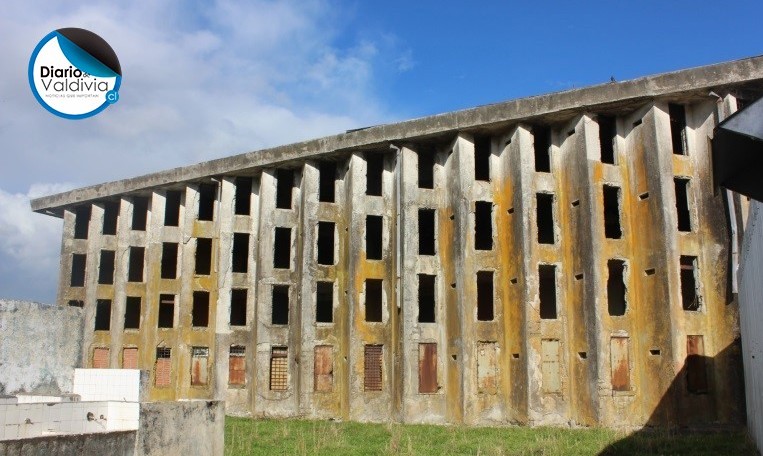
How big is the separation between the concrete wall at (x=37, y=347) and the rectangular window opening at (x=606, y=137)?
1838 centimetres

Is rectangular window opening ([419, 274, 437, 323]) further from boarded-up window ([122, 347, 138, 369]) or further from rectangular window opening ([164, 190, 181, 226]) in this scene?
boarded-up window ([122, 347, 138, 369])

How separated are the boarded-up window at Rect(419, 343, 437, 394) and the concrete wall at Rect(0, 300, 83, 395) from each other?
1326 cm

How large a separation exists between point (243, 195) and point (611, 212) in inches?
630

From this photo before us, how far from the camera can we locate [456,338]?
81.0 ft

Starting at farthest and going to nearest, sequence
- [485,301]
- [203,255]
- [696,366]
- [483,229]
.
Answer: [203,255]
[483,229]
[485,301]
[696,366]

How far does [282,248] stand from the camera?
30469mm

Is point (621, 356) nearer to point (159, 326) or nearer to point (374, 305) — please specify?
point (374, 305)

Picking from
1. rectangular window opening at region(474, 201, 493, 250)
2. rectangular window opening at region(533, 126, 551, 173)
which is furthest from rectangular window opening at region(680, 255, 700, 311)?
rectangular window opening at region(474, 201, 493, 250)

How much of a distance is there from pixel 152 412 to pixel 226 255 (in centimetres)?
1937

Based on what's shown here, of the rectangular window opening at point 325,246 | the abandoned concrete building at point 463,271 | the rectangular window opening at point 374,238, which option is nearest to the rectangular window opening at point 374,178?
the abandoned concrete building at point 463,271

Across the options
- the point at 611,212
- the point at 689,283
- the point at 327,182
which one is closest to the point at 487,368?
the point at 689,283

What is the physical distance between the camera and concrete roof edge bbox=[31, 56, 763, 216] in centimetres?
2247

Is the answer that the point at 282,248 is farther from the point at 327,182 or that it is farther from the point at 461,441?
the point at 461,441

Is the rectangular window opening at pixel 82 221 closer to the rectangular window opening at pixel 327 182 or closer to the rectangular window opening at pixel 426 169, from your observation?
the rectangular window opening at pixel 327 182
